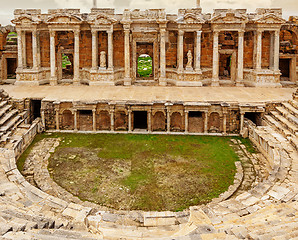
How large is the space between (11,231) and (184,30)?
63.4 ft

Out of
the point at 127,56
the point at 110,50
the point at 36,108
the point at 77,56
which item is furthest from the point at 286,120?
the point at 77,56

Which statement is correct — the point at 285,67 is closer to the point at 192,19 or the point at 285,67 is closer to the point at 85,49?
the point at 192,19

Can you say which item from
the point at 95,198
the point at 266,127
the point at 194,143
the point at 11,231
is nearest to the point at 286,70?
the point at 266,127

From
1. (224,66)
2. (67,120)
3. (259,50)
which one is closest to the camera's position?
(67,120)

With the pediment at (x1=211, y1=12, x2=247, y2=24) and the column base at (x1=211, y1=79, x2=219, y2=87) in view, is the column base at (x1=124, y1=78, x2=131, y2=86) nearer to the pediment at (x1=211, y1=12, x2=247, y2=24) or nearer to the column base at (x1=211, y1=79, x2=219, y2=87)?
the column base at (x1=211, y1=79, x2=219, y2=87)

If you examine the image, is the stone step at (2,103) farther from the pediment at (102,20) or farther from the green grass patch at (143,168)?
A: the pediment at (102,20)

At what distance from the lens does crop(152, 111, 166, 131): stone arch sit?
736 inches

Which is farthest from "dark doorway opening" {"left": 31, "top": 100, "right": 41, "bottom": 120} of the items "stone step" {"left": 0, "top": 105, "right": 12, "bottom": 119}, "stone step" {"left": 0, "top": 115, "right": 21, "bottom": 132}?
"stone step" {"left": 0, "top": 115, "right": 21, "bottom": 132}

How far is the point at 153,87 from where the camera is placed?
23.3m

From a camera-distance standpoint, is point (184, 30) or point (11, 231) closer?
point (11, 231)

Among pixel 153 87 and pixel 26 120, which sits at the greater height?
pixel 153 87

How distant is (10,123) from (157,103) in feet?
23.1

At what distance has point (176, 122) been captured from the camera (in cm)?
1873

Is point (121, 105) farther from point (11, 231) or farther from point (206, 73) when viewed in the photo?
point (11, 231)
